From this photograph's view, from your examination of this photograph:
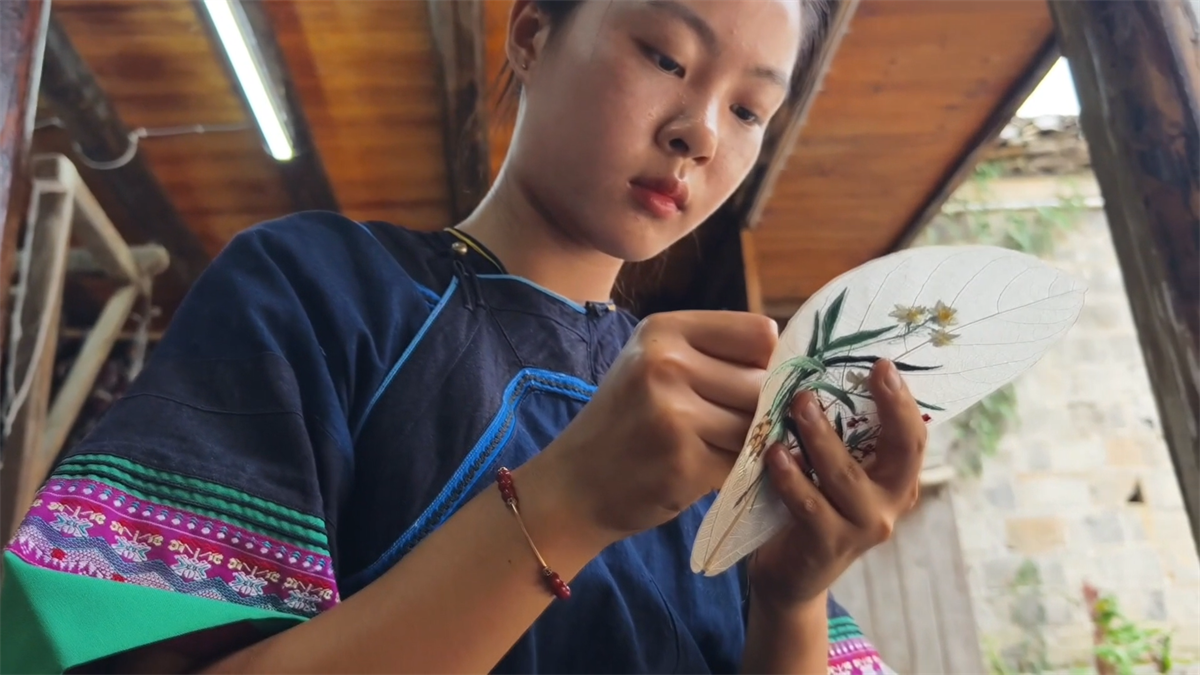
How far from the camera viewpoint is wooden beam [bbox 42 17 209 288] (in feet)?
6.65

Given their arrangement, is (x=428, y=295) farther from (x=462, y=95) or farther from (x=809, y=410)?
(x=462, y=95)

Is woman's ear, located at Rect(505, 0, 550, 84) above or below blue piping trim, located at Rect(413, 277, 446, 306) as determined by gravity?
above

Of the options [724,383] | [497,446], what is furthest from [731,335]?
[497,446]

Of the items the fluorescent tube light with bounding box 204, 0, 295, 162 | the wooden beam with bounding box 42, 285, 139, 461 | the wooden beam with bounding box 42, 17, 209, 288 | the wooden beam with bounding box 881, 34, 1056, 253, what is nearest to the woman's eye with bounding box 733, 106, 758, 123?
the wooden beam with bounding box 881, 34, 1056, 253

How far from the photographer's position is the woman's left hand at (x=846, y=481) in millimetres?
508

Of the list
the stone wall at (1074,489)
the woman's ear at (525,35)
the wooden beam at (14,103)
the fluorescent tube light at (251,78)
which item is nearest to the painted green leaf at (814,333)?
the woman's ear at (525,35)

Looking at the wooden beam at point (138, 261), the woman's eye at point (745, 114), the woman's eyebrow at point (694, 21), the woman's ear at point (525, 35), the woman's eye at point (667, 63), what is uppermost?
the wooden beam at point (138, 261)

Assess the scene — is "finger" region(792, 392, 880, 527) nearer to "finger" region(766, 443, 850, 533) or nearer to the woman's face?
"finger" region(766, 443, 850, 533)

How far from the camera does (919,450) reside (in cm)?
54

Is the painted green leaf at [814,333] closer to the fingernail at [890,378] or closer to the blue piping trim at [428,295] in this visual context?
the fingernail at [890,378]

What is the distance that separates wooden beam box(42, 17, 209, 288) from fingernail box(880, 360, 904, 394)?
2.09m

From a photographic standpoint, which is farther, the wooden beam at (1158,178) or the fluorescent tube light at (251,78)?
the fluorescent tube light at (251,78)

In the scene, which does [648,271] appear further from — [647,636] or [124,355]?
[124,355]

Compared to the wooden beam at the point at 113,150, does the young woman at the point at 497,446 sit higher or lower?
lower
